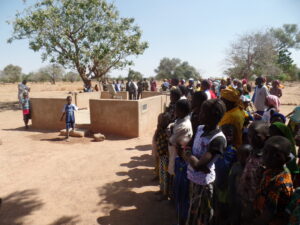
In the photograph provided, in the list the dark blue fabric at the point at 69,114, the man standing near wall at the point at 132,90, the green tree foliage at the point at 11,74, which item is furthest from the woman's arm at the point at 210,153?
the green tree foliage at the point at 11,74

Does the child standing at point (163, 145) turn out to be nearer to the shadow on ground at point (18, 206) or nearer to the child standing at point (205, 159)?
the child standing at point (205, 159)

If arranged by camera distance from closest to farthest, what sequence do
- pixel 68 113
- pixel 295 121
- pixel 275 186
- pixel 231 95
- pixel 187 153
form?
pixel 275 186, pixel 187 153, pixel 231 95, pixel 295 121, pixel 68 113

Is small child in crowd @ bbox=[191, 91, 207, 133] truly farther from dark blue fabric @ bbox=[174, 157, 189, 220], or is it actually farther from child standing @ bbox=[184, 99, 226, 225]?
child standing @ bbox=[184, 99, 226, 225]

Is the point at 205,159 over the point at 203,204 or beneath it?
over

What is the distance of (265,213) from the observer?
180 cm

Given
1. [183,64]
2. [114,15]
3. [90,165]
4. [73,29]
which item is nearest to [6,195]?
[90,165]

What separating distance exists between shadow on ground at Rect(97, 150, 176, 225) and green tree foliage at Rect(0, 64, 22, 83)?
65.7 metres

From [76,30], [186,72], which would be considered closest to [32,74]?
[186,72]

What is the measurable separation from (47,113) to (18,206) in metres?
5.68

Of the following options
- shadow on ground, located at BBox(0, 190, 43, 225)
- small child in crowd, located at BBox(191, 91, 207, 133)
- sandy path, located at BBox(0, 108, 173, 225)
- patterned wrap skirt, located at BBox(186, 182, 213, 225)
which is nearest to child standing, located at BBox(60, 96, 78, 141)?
sandy path, located at BBox(0, 108, 173, 225)

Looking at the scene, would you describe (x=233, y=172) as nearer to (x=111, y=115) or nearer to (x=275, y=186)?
(x=275, y=186)

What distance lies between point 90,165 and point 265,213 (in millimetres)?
4190

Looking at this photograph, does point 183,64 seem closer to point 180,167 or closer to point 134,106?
point 134,106

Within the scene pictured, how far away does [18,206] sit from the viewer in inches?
144
